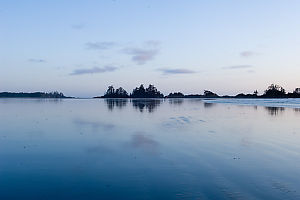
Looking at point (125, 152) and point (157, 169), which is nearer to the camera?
point (157, 169)

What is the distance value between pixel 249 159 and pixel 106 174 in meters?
4.98

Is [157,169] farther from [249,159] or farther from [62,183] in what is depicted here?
[249,159]

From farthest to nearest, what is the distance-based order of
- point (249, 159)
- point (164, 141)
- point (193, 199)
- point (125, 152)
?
point (164, 141) → point (125, 152) → point (249, 159) → point (193, 199)

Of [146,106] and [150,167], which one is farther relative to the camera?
[146,106]

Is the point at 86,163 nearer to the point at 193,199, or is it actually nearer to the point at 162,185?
the point at 162,185

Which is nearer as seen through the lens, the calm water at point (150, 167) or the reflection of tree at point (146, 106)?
the calm water at point (150, 167)

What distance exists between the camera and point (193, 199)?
554 centimetres

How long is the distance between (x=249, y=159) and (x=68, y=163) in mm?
6142

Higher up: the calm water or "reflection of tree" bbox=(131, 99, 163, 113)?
"reflection of tree" bbox=(131, 99, 163, 113)

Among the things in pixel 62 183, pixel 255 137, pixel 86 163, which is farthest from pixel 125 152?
pixel 255 137

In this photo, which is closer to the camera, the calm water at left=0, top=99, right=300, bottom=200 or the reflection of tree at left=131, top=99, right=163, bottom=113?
the calm water at left=0, top=99, right=300, bottom=200

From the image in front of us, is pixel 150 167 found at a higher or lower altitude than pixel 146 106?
lower

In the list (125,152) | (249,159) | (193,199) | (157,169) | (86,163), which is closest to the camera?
(193,199)

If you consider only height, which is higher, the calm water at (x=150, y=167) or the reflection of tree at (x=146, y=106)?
the reflection of tree at (x=146, y=106)
